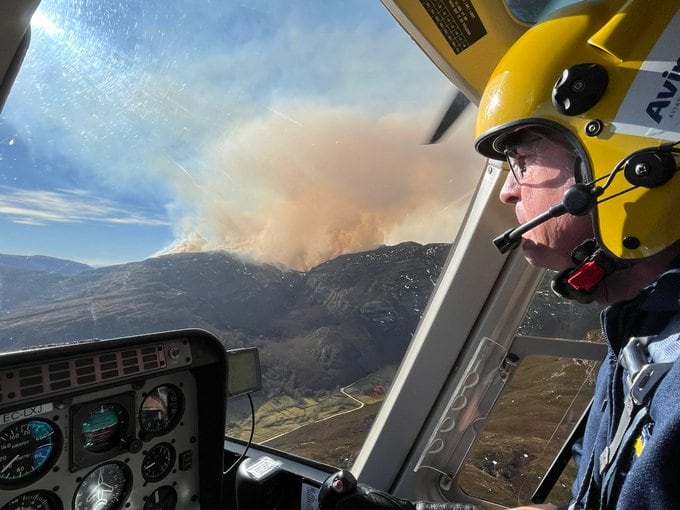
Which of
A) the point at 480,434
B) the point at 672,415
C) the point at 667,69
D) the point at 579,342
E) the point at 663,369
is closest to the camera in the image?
the point at 672,415

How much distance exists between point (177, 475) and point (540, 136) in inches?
62.8

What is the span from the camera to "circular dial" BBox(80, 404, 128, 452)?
1405mm

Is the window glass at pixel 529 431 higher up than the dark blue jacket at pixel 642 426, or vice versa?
the dark blue jacket at pixel 642 426

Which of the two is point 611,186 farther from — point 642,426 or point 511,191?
point 642,426

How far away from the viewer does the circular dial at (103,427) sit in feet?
4.61

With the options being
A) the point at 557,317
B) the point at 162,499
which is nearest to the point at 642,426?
the point at 557,317

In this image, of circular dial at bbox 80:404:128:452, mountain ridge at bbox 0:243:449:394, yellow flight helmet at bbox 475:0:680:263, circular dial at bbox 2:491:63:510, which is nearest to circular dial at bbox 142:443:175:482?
circular dial at bbox 80:404:128:452

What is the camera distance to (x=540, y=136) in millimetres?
1218

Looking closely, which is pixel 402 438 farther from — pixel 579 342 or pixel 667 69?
pixel 667 69

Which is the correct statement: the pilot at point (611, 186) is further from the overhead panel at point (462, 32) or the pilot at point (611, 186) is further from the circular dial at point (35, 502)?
the circular dial at point (35, 502)

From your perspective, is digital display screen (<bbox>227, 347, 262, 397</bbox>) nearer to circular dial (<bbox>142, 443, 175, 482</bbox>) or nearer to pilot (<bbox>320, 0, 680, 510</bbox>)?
circular dial (<bbox>142, 443, 175, 482</bbox>)

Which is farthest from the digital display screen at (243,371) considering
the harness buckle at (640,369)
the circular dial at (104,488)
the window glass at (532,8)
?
the window glass at (532,8)

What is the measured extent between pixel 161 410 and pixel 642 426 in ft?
4.59

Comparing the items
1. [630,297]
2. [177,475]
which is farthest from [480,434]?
[177,475]
